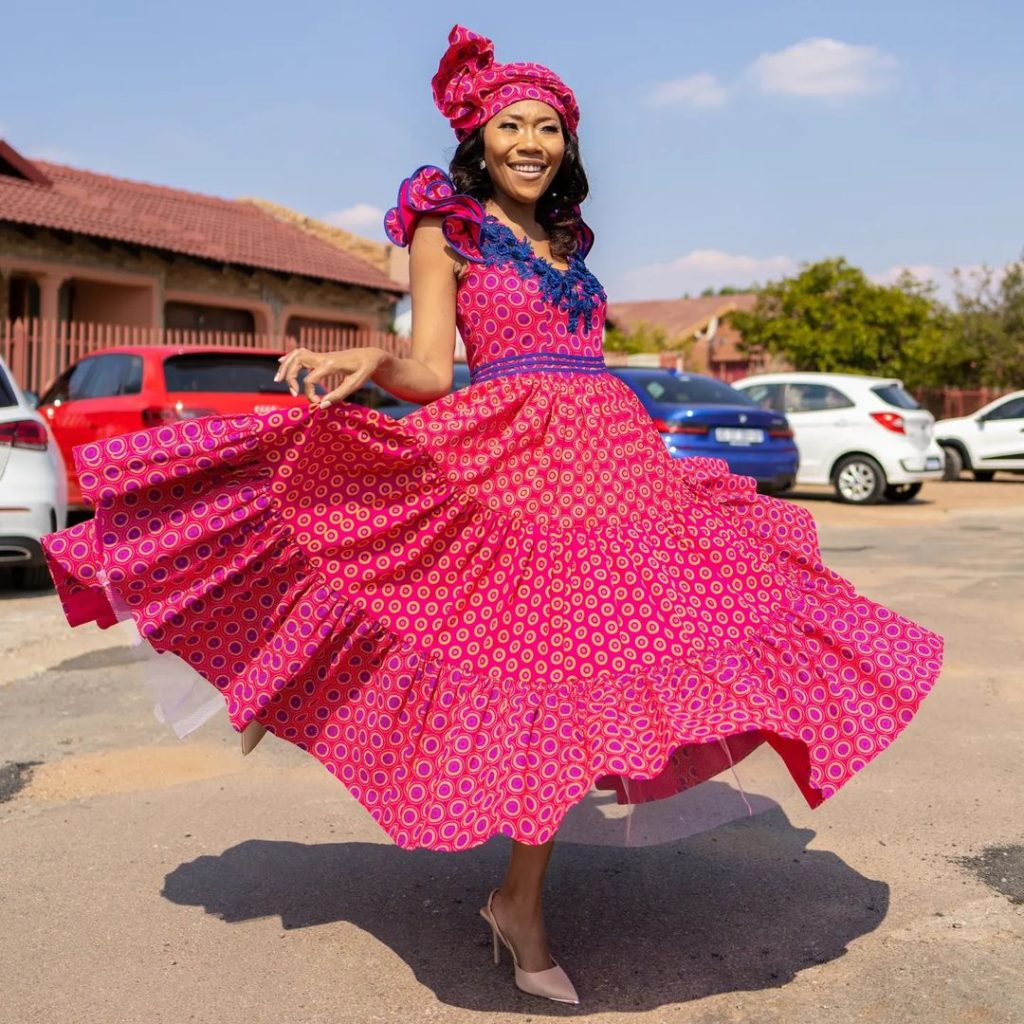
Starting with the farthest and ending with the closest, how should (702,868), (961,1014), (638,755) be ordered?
(702,868) < (961,1014) < (638,755)

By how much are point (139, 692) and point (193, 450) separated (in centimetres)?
327

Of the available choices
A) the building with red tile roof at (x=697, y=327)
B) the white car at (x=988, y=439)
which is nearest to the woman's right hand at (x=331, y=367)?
the white car at (x=988, y=439)

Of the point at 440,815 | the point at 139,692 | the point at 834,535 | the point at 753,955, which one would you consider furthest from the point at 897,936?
the point at 834,535

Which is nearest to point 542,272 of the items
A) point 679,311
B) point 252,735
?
point 252,735

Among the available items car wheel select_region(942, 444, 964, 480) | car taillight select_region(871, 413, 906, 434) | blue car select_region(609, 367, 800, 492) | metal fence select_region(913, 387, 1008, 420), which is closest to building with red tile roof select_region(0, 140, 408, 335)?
blue car select_region(609, 367, 800, 492)

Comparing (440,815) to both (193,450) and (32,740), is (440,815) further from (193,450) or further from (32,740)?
(32,740)

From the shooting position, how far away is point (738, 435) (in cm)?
1327

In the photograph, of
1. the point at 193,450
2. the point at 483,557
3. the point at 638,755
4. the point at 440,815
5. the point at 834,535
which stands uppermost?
the point at 193,450

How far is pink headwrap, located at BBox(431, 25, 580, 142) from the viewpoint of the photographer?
3.22 meters

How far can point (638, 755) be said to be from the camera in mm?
2467

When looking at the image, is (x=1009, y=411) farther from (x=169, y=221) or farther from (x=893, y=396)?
(x=169, y=221)

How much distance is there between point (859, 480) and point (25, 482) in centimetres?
1107

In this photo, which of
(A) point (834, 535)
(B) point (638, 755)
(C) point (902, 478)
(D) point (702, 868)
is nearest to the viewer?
(B) point (638, 755)

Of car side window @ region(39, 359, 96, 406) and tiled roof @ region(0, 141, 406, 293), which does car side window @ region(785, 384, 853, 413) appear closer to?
car side window @ region(39, 359, 96, 406)
